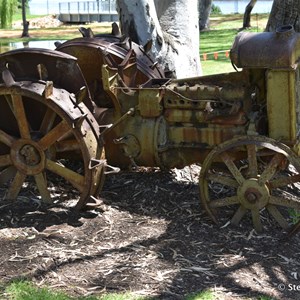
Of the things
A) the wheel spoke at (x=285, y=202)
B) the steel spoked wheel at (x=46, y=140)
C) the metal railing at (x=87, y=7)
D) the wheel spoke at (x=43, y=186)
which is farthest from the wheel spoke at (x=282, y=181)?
the metal railing at (x=87, y=7)

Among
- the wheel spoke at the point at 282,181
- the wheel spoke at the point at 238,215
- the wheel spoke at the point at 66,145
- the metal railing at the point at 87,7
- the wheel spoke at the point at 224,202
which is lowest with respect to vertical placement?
the wheel spoke at the point at 238,215

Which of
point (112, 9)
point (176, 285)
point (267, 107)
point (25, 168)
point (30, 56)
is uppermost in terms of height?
point (112, 9)

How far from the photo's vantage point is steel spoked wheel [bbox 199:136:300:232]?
4.77 metres

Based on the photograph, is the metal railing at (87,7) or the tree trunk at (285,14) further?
the metal railing at (87,7)

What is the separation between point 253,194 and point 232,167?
0.26 m

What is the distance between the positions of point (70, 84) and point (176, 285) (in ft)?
6.63

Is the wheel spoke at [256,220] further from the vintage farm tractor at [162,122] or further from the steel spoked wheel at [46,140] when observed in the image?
the steel spoked wheel at [46,140]

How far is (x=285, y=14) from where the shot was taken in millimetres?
7047

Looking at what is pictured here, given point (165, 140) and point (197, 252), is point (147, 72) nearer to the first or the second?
point (165, 140)

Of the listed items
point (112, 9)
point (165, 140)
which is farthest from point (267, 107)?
point (112, 9)

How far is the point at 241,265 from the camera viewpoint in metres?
4.48

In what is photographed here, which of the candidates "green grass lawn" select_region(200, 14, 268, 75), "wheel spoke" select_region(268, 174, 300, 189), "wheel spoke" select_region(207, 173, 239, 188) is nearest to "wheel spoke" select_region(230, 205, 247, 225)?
"wheel spoke" select_region(207, 173, 239, 188)

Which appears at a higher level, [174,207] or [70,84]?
[70,84]

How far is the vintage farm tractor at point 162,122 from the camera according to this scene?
4.85 m
